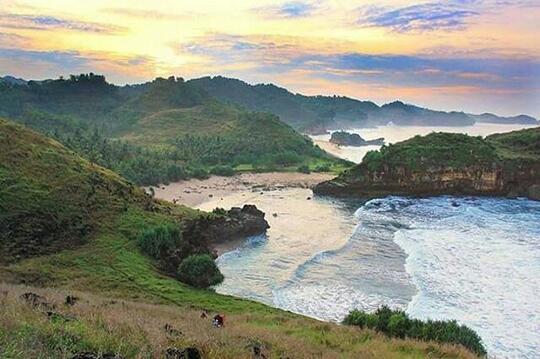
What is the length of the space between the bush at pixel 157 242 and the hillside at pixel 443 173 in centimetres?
5664

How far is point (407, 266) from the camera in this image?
47781 mm

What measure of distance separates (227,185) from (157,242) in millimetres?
62231

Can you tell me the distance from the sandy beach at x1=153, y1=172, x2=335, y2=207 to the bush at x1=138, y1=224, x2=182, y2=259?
3650cm

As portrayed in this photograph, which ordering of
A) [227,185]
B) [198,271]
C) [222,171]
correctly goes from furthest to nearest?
[222,171] → [227,185] → [198,271]

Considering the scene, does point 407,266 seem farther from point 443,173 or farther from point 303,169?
point 303,169

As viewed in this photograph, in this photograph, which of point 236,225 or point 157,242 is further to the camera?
point 236,225

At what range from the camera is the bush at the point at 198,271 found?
137 ft

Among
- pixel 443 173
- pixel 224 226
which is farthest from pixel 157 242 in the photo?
pixel 443 173

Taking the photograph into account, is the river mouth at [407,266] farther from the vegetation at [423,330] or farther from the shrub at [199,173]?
the shrub at [199,173]

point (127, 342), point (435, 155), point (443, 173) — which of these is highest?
point (127, 342)

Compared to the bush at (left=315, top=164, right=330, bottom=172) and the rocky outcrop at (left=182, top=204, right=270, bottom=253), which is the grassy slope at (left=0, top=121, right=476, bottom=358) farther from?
the bush at (left=315, top=164, right=330, bottom=172)

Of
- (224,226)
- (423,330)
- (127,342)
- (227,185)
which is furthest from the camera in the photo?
(227,185)

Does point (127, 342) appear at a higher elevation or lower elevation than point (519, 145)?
lower

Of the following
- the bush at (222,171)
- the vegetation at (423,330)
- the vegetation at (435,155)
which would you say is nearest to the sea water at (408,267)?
the vegetation at (423,330)
